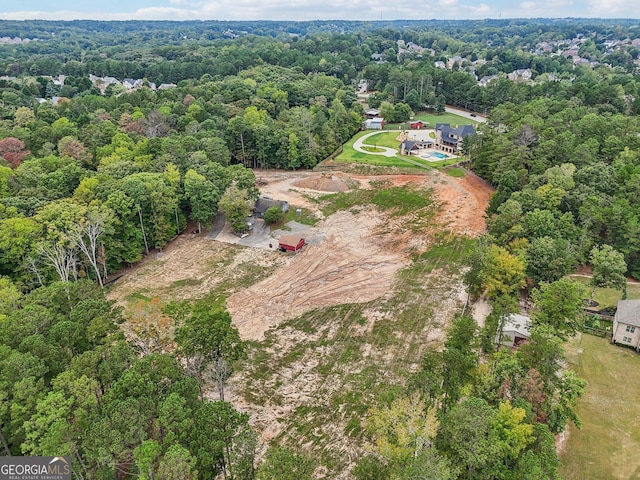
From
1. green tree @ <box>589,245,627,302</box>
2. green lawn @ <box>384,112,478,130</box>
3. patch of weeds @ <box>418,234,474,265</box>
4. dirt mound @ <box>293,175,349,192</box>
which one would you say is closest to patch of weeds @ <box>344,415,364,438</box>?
patch of weeds @ <box>418,234,474,265</box>

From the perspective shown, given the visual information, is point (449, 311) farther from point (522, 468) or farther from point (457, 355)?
point (522, 468)

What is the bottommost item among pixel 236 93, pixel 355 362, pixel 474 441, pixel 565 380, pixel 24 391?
pixel 355 362

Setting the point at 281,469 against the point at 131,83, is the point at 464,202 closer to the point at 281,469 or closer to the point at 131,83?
the point at 281,469

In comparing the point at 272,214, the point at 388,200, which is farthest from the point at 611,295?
the point at 272,214

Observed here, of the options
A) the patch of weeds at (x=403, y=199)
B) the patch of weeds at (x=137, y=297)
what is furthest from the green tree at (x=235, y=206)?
the patch of weeds at (x=403, y=199)

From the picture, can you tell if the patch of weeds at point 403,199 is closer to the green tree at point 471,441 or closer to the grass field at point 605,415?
the grass field at point 605,415

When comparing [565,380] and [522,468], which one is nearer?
[522,468]

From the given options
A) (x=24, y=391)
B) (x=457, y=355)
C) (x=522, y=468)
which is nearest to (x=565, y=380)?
(x=457, y=355)
